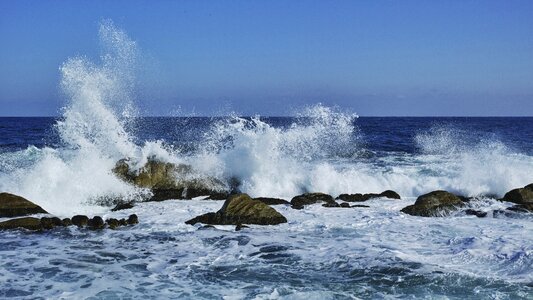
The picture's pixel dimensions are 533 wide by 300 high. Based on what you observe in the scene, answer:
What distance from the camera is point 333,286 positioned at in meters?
7.02

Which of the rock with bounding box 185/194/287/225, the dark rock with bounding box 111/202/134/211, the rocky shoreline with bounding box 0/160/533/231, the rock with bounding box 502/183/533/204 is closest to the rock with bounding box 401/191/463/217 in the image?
the rocky shoreline with bounding box 0/160/533/231

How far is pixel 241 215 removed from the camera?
10891mm

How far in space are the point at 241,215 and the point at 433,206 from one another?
4.38 meters

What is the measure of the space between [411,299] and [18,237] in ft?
22.6

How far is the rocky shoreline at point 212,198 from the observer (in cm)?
1071

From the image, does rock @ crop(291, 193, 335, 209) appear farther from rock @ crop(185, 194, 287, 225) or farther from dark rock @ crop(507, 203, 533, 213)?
dark rock @ crop(507, 203, 533, 213)

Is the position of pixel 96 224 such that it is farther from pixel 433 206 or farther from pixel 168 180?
pixel 433 206

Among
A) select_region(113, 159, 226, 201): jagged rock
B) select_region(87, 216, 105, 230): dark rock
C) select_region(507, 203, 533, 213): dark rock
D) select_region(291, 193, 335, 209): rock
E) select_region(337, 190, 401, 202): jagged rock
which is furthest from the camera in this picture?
select_region(113, 159, 226, 201): jagged rock

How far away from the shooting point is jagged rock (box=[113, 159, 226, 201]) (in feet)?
48.0

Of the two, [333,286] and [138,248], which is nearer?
[333,286]

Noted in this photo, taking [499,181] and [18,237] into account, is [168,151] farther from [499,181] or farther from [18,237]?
[499,181]

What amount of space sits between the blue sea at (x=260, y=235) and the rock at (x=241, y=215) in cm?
29

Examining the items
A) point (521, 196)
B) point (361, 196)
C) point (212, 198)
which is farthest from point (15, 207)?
point (521, 196)

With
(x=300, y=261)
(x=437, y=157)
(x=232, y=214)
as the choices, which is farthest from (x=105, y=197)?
(x=437, y=157)
